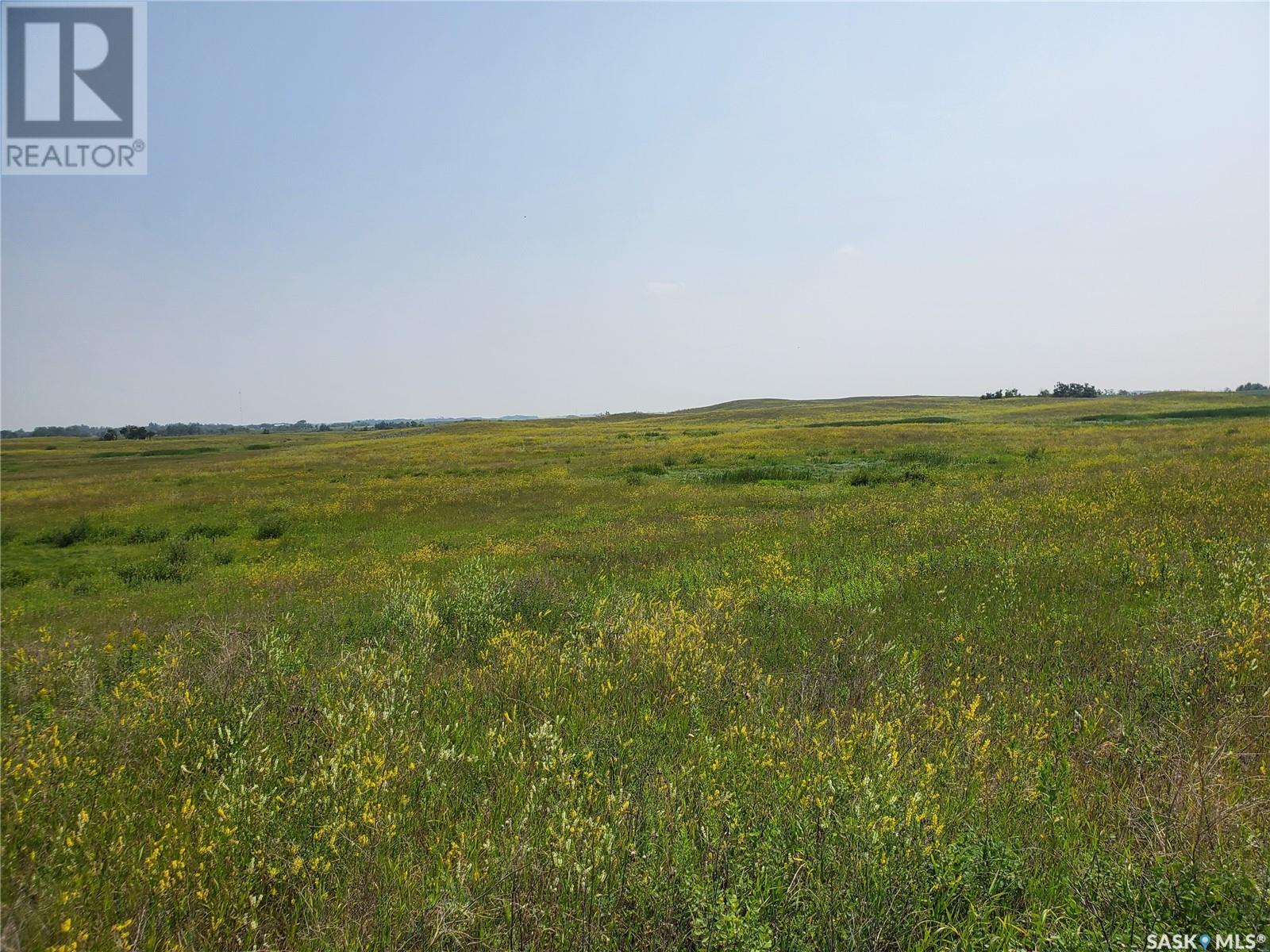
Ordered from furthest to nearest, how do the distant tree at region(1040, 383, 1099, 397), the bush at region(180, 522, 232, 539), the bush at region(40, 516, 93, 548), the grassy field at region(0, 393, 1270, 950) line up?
the distant tree at region(1040, 383, 1099, 397)
the bush at region(180, 522, 232, 539)
the bush at region(40, 516, 93, 548)
the grassy field at region(0, 393, 1270, 950)

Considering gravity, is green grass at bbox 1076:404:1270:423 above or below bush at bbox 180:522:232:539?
above

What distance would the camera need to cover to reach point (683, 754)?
406 cm

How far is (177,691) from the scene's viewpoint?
4.92 meters

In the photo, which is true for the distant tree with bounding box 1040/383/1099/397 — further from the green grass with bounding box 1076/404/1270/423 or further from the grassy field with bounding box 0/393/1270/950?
the grassy field with bounding box 0/393/1270/950

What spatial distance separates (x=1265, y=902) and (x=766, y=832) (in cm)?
195

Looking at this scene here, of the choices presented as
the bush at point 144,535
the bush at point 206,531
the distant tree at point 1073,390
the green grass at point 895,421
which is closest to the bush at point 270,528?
the bush at point 206,531

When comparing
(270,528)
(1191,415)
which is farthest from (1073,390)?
(270,528)

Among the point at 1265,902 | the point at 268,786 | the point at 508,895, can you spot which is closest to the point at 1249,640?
the point at 1265,902

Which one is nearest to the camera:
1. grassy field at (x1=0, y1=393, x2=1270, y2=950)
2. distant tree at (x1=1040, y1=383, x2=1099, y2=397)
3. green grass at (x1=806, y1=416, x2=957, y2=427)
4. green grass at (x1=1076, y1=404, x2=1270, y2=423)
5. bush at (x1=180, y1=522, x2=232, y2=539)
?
grassy field at (x1=0, y1=393, x2=1270, y2=950)

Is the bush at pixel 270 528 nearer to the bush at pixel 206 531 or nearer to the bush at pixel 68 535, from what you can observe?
the bush at pixel 206 531

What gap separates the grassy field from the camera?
2609 millimetres

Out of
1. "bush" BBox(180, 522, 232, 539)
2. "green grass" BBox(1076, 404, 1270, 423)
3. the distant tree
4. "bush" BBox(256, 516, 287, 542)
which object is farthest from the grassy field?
the distant tree

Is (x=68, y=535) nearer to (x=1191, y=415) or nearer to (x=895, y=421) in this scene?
(x=895, y=421)

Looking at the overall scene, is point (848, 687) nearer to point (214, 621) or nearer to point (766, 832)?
point (766, 832)
